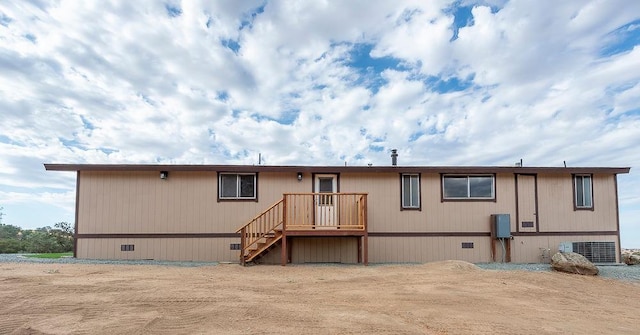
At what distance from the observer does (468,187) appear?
13312 mm

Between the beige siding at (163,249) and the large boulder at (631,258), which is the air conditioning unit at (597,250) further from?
the beige siding at (163,249)

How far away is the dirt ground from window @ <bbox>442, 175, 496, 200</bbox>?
12.7 ft

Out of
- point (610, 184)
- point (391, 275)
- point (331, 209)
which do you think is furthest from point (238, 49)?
point (610, 184)

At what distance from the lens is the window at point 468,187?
43.5ft

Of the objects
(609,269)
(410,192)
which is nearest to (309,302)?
(410,192)

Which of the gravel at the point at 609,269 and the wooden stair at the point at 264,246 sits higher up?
the wooden stair at the point at 264,246

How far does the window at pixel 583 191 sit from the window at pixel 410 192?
5.18 metres

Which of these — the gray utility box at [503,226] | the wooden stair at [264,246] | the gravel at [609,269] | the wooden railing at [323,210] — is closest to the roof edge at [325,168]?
the wooden railing at [323,210]

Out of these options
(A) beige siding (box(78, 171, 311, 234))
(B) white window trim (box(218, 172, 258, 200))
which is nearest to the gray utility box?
(A) beige siding (box(78, 171, 311, 234))

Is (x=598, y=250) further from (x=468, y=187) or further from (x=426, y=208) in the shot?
(x=426, y=208)

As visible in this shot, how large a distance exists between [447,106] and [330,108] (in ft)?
14.9

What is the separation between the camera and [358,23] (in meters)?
12.7

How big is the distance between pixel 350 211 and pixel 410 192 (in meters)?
2.04

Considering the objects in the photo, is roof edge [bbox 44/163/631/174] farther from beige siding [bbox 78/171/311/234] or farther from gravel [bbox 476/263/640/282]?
gravel [bbox 476/263/640/282]
